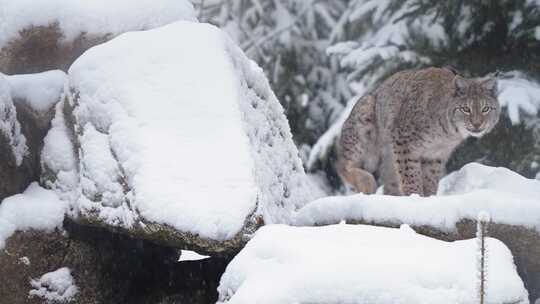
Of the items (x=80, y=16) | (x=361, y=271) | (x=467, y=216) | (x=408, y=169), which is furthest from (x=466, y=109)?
(x=361, y=271)

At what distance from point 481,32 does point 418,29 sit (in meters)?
0.71

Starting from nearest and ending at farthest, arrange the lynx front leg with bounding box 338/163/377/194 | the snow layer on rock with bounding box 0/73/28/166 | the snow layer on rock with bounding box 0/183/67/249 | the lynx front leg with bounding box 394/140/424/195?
1. the snow layer on rock with bounding box 0/183/67/249
2. the snow layer on rock with bounding box 0/73/28/166
3. the lynx front leg with bounding box 394/140/424/195
4. the lynx front leg with bounding box 338/163/377/194

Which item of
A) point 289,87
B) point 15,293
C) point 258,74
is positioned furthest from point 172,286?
point 289,87

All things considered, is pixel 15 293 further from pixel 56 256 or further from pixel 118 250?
pixel 118 250

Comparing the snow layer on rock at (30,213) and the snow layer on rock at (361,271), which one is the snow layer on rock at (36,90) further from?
the snow layer on rock at (361,271)

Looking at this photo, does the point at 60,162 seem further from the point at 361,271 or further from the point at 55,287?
the point at 361,271

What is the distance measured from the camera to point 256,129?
17.7 feet

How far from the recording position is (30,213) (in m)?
5.08

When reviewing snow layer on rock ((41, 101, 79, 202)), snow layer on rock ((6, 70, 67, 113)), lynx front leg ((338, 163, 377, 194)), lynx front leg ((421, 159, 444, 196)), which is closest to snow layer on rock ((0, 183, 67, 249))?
snow layer on rock ((41, 101, 79, 202))

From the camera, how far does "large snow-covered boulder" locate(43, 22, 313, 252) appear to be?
175 inches

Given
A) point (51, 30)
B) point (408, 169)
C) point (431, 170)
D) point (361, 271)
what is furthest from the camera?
point (431, 170)

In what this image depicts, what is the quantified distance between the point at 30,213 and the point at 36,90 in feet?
2.83

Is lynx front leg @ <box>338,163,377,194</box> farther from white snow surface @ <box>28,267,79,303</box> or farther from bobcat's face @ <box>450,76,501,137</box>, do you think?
white snow surface @ <box>28,267,79,303</box>

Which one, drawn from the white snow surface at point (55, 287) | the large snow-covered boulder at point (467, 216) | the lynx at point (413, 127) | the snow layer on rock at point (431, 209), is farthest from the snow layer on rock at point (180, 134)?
the lynx at point (413, 127)
